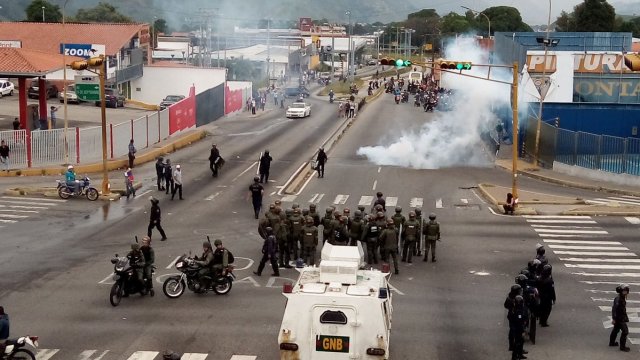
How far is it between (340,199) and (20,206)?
40.2ft

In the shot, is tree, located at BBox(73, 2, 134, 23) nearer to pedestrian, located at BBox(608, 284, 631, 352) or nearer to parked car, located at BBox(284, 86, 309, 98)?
parked car, located at BBox(284, 86, 309, 98)

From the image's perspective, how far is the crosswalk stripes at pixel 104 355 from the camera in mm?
18406

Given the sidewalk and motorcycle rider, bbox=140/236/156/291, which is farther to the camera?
the sidewalk

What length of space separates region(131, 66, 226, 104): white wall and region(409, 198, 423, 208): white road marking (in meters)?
46.6

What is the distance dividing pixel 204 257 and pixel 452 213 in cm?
1475

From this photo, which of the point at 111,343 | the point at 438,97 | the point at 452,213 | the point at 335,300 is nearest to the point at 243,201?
the point at 452,213

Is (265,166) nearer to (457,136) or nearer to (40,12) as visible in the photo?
(457,136)

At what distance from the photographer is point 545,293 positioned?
20.6 m

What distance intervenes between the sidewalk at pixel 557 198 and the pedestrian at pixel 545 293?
47.8 ft

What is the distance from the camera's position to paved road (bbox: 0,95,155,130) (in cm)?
6225

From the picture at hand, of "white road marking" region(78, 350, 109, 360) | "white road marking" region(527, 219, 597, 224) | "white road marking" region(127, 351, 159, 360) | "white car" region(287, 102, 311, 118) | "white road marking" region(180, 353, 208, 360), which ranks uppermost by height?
"white road marking" region(180, 353, 208, 360)

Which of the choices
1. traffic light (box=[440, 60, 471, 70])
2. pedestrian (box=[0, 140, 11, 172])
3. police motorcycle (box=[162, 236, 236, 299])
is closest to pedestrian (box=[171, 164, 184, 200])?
pedestrian (box=[0, 140, 11, 172])

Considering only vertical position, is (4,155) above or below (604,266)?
above

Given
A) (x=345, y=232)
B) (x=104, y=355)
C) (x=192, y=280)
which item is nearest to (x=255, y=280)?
(x=192, y=280)
